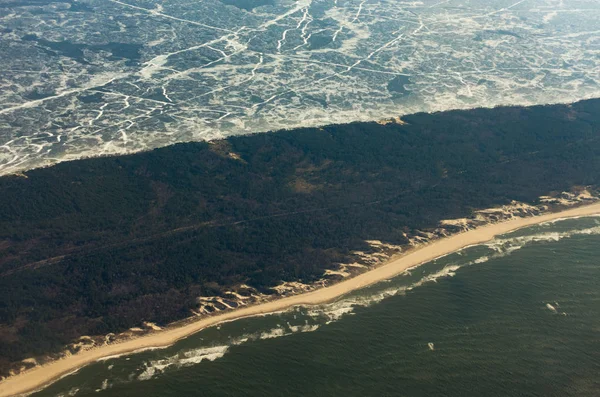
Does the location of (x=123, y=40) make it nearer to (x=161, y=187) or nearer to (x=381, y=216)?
(x=161, y=187)

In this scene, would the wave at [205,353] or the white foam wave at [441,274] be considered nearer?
the wave at [205,353]

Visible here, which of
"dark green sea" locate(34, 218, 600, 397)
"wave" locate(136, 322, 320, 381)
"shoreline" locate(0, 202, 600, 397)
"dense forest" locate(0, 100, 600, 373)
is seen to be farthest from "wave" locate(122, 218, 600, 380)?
"dense forest" locate(0, 100, 600, 373)

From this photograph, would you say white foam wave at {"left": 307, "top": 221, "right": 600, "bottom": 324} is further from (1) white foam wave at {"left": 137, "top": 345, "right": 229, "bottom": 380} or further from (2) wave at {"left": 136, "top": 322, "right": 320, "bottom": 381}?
(1) white foam wave at {"left": 137, "top": 345, "right": 229, "bottom": 380}

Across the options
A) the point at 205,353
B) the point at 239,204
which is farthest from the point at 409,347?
the point at 239,204

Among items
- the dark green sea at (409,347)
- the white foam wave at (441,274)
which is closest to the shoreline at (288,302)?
the dark green sea at (409,347)

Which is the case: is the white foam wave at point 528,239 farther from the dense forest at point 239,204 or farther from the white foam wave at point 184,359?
the white foam wave at point 184,359
